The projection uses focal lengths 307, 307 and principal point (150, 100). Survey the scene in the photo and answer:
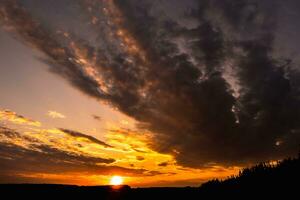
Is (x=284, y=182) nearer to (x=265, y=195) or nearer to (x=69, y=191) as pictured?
(x=265, y=195)

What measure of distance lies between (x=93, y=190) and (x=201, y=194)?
8251mm

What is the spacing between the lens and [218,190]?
71.7 feet

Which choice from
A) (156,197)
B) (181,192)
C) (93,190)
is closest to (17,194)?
(93,190)

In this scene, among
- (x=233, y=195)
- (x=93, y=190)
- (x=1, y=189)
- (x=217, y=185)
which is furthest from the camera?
(x=217, y=185)

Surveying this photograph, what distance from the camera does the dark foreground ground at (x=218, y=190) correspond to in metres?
15.5

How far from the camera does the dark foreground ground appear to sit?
1551 centimetres

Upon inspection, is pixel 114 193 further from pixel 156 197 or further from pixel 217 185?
pixel 217 185

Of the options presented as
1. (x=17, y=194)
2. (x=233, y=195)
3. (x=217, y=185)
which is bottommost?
(x=17, y=194)

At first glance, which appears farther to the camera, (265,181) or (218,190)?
(218,190)

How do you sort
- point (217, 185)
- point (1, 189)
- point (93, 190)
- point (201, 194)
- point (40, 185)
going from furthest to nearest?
point (217, 185), point (201, 194), point (93, 190), point (40, 185), point (1, 189)

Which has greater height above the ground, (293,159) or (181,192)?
(293,159)

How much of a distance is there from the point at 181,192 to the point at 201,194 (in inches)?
A: 56.7

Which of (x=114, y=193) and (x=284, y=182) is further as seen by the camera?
(x=114, y=193)

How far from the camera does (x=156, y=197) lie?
20312 millimetres
